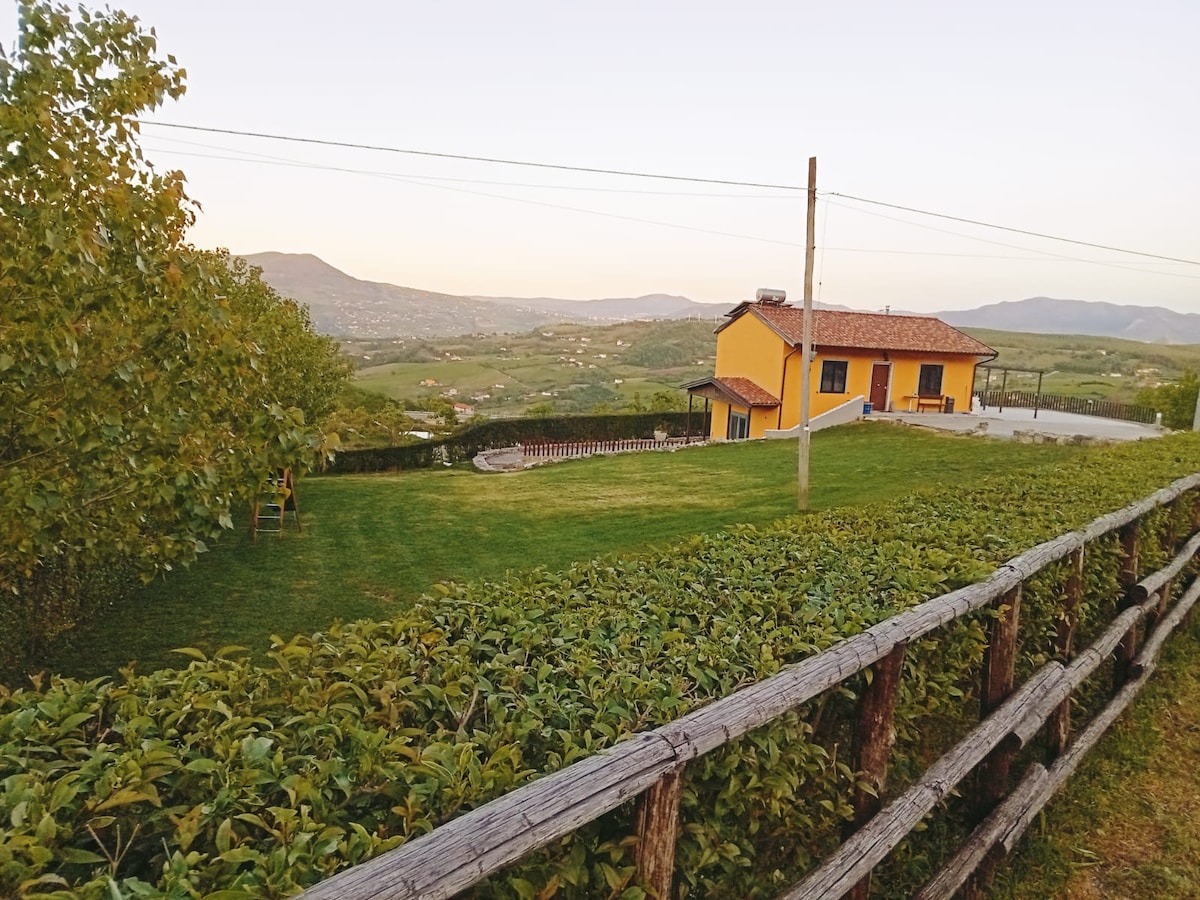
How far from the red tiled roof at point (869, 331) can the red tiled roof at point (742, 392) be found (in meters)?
2.33

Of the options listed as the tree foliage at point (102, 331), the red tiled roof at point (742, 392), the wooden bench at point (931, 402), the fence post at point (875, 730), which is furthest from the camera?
the wooden bench at point (931, 402)

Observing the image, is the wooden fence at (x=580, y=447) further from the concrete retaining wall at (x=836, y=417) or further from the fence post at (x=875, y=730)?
the fence post at (x=875, y=730)

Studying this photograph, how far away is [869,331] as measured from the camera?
26.9m

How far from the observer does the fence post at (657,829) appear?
6.35 feet

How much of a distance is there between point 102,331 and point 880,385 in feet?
86.8

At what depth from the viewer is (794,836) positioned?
2.80 metres

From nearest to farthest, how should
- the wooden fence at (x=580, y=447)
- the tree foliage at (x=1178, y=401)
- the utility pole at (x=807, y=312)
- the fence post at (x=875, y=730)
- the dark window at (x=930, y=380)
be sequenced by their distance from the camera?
the fence post at (x=875, y=730) < the utility pole at (x=807, y=312) < the dark window at (x=930, y=380) < the wooden fence at (x=580, y=447) < the tree foliage at (x=1178, y=401)

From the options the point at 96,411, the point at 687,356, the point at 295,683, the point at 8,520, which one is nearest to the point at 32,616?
the point at 8,520

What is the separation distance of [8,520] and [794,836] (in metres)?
4.14

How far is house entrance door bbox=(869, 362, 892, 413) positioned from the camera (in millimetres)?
26422

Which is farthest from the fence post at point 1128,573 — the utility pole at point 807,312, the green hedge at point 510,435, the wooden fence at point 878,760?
the green hedge at point 510,435

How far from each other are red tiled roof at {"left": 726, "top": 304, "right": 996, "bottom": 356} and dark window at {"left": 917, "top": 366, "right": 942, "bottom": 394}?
897mm

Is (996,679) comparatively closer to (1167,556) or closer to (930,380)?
(1167,556)

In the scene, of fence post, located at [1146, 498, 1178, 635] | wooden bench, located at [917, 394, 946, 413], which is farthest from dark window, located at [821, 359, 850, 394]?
fence post, located at [1146, 498, 1178, 635]
